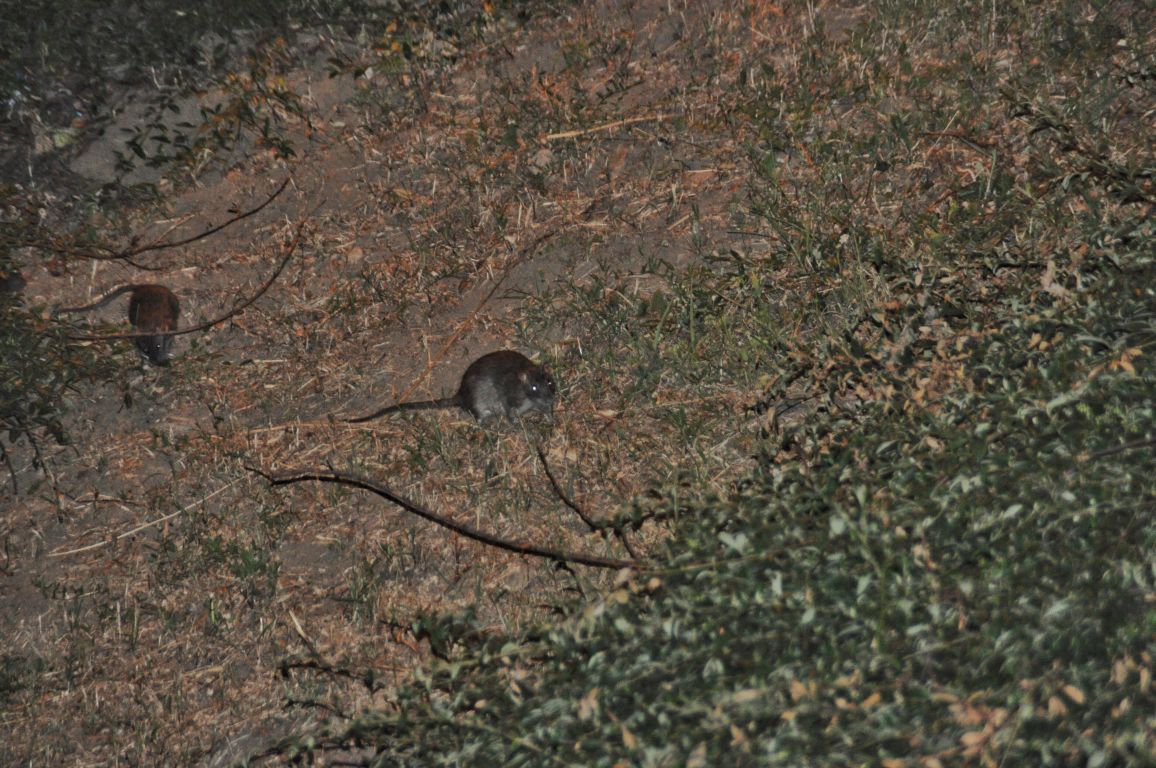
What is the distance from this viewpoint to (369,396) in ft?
20.9

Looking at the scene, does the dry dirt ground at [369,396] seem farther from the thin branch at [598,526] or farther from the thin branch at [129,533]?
the thin branch at [598,526]

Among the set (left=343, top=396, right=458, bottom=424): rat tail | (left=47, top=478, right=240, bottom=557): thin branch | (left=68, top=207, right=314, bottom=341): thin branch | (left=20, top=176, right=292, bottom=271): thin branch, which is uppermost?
(left=20, top=176, right=292, bottom=271): thin branch

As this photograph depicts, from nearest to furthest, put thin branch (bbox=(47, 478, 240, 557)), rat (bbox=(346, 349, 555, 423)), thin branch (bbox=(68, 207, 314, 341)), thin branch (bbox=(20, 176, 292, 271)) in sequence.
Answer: rat (bbox=(346, 349, 555, 423)), thin branch (bbox=(47, 478, 240, 557)), thin branch (bbox=(68, 207, 314, 341)), thin branch (bbox=(20, 176, 292, 271))

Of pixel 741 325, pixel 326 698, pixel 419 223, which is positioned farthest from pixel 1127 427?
pixel 419 223

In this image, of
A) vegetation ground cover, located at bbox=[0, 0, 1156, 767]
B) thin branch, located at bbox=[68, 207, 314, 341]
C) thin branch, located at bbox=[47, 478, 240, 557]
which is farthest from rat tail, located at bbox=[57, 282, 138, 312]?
thin branch, located at bbox=[47, 478, 240, 557]

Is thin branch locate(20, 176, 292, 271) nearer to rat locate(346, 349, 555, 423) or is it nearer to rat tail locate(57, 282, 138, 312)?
rat tail locate(57, 282, 138, 312)

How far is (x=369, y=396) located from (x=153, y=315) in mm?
1659

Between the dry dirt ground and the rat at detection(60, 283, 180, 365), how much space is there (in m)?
0.13

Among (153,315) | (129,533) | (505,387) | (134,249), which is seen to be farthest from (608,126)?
(129,533)

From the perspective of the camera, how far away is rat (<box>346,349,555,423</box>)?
5715mm

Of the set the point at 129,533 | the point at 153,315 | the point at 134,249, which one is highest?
the point at 134,249

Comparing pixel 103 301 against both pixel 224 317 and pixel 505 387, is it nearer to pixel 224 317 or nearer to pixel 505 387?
pixel 224 317

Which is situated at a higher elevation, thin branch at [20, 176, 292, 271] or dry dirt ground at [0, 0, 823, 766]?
thin branch at [20, 176, 292, 271]

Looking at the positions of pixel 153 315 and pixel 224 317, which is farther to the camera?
pixel 224 317
